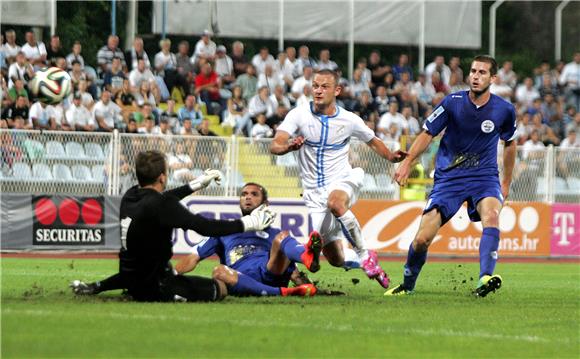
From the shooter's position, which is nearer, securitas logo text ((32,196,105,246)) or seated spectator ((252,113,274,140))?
securitas logo text ((32,196,105,246))

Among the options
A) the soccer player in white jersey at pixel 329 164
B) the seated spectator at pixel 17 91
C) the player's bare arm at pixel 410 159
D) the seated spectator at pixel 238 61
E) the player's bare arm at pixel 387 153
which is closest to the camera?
the player's bare arm at pixel 410 159

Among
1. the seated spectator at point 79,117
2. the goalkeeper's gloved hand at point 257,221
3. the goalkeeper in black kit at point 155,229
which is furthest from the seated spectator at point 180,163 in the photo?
the goalkeeper's gloved hand at point 257,221

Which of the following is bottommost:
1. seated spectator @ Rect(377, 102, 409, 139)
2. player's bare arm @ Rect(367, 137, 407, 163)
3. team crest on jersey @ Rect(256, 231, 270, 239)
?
team crest on jersey @ Rect(256, 231, 270, 239)

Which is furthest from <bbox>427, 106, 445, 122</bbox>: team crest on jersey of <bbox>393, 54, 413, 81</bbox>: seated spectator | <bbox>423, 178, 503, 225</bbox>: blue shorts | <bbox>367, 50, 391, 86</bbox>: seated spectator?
<bbox>393, 54, 413, 81</bbox>: seated spectator

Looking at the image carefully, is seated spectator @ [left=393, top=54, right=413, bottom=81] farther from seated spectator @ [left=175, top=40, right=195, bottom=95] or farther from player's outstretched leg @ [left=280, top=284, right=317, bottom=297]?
player's outstretched leg @ [left=280, top=284, right=317, bottom=297]

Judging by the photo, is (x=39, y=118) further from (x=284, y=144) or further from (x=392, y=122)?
(x=284, y=144)

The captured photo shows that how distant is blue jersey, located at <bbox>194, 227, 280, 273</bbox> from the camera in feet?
38.6

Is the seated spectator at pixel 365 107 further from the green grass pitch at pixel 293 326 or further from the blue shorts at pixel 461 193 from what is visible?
the blue shorts at pixel 461 193

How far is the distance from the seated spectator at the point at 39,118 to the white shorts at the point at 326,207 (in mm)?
11252

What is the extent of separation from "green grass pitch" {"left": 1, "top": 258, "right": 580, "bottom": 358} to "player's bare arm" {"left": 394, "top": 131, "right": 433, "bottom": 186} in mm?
1209

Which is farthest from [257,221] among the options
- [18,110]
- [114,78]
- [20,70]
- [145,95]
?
[145,95]

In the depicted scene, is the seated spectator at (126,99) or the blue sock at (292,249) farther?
the seated spectator at (126,99)

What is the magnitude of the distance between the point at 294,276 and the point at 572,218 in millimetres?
14442

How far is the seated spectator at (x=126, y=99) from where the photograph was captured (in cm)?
2472
